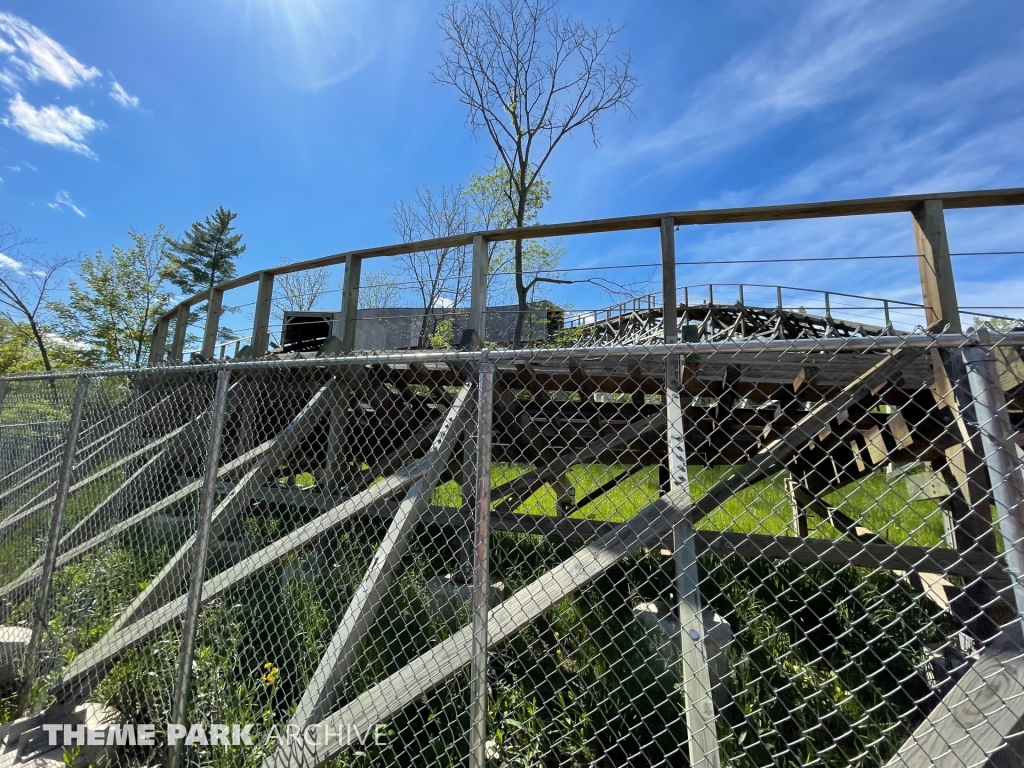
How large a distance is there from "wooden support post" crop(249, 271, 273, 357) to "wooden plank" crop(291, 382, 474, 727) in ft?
10.7

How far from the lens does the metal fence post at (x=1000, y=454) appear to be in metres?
1.28

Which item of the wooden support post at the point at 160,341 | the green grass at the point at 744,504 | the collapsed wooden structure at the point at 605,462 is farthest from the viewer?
the wooden support post at the point at 160,341

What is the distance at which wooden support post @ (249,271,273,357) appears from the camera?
5527mm

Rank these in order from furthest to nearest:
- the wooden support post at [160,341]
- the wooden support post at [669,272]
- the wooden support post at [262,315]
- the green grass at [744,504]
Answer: the wooden support post at [160,341] → the green grass at [744,504] → the wooden support post at [262,315] → the wooden support post at [669,272]

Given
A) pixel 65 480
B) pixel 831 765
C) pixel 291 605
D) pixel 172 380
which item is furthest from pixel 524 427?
pixel 172 380

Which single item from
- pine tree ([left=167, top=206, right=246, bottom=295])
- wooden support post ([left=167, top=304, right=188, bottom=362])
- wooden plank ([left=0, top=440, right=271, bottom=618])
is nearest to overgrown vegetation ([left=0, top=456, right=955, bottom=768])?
wooden plank ([left=0, top=440, right=271, bottom=618])

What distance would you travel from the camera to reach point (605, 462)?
183 inches

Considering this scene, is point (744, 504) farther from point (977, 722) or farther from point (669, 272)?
point (977, 722)

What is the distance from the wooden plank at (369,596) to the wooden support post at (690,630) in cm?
127

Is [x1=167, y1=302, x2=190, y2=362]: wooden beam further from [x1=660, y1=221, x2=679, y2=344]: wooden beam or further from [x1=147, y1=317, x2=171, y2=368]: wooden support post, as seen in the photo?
[x1=660, y1=221, x2=679, y2=344]: wooden beam

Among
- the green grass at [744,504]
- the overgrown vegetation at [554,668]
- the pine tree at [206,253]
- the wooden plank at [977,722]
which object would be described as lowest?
the overgrown vegetation at [554,668]

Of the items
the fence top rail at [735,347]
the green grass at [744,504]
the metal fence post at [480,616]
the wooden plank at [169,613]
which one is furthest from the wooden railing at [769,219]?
the green grass at [744,504]

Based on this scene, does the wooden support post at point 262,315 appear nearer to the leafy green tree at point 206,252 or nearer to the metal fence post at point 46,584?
the metal fence post at point 46,584

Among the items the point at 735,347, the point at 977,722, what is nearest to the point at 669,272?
the point at 735,347
